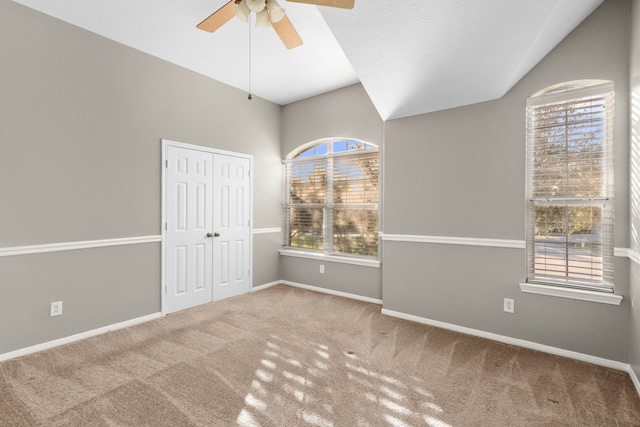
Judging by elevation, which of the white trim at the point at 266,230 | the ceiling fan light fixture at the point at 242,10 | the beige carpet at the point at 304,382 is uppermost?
the ceiling fan light fixture at the point at 242,10

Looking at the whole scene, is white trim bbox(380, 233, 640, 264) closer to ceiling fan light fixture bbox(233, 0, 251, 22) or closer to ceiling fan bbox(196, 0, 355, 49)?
ceiling fan bbox(196, 0, 355, 49)

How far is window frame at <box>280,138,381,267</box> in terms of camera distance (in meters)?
4.02

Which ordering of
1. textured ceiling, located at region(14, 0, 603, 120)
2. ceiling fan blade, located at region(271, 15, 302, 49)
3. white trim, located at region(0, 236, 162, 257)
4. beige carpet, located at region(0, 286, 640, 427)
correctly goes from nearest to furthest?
beige carpet, located at region(0, 286, 640, 427), textured ceiling, located at region(14, 0, 603, 120), ceiling fan blade, located at region(271, 15, 302, 49), white trim, located at region(0, 236, 162, 257)

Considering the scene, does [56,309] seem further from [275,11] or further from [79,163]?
[275,11]

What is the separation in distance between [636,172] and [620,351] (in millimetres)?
1408

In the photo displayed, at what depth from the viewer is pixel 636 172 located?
2146 millimetres

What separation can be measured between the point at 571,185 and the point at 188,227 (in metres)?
4.03

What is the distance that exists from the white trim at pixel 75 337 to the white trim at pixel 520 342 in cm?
277

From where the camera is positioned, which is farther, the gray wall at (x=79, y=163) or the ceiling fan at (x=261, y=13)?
the gray wall at (x=79, y=163)

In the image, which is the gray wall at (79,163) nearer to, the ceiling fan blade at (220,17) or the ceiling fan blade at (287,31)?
the ceiling fan blade at (220,17)

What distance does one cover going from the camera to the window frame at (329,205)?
158 inches

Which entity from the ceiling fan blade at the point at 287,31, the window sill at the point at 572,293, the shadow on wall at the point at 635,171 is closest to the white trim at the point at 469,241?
the shadow on wall at the point at 635,171

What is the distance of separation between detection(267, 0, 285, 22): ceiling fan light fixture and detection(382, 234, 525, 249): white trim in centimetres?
246

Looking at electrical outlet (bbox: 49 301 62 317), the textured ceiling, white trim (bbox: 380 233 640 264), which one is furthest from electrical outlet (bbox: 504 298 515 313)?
electrical outlet (bbox: 49 301 62 317)
